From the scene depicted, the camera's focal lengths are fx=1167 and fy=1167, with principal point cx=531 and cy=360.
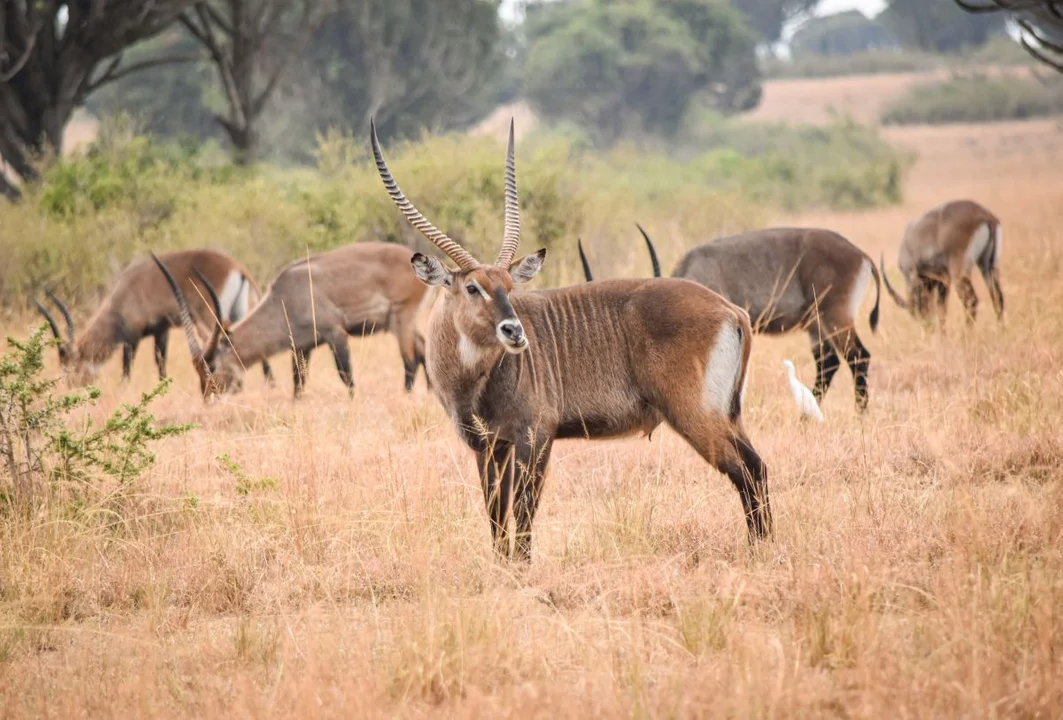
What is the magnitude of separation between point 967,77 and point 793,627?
48304 millimetres

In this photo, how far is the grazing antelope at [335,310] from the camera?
28.2 ft

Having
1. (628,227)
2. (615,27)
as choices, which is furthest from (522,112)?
(628,227)

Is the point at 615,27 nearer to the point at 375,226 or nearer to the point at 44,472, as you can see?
the point at 375,226

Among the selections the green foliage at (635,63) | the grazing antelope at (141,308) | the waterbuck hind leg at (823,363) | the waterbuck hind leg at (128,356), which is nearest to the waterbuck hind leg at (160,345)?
the grazing antelope at (141,308)

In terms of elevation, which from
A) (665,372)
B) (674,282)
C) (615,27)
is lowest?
(665,372)

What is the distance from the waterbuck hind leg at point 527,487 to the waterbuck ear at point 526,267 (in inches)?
29.5

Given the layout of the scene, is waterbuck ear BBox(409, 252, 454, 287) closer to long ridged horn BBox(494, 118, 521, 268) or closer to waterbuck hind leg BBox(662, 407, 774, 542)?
long ridged horn BBox(494, 118, 521, 268)

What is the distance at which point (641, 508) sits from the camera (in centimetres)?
466

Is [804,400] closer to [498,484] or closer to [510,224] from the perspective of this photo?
[510,224]

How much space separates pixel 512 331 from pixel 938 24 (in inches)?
2236

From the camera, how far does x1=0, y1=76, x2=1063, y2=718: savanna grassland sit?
3.14 meters

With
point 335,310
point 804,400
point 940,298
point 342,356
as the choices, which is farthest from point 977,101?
point 804,400

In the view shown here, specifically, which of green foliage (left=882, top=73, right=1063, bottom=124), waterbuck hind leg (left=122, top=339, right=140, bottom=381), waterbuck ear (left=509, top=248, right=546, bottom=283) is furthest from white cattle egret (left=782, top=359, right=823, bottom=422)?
green foliage (left=882, top=73, right=1063, bottom=124)

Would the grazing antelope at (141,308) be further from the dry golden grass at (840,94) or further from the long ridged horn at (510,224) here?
the dry golden grass at (840,94)
